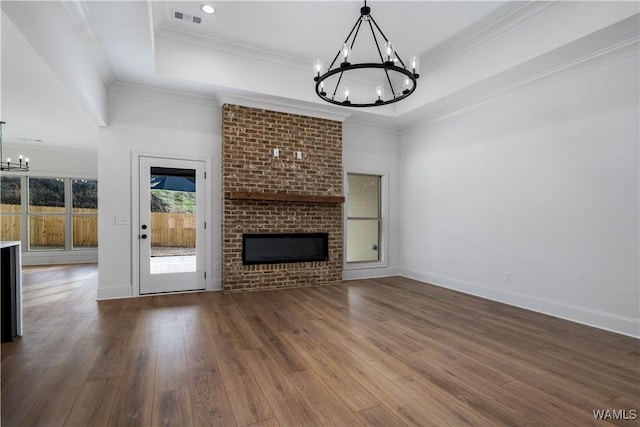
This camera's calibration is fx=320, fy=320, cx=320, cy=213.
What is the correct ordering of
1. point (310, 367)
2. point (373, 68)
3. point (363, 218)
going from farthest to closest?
point (363, 218)
point (373, 68)
point (310, 367)

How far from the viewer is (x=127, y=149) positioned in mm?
4746

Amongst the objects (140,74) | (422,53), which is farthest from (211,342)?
(422,53)

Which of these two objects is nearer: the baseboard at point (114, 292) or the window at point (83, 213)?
the baseboard at point (114, 292)

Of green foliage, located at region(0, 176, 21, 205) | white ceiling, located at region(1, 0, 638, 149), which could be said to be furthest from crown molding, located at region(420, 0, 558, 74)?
green foliage, located at region(0, 176, 21, 205)

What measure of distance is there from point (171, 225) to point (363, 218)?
3.55 meters

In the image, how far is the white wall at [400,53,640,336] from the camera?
3.43m

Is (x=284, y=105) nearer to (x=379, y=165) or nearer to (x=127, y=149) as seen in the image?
(x=379, y=165)

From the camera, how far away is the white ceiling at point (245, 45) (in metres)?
2.96

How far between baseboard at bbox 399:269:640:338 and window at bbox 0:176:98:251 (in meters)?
8.90

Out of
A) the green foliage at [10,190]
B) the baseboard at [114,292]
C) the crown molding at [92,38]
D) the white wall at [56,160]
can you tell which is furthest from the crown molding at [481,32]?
the green foliage at [10,190]

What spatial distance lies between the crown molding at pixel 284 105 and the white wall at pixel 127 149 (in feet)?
1.88

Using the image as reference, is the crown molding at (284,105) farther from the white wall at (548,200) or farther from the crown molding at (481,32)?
the white wall at (548,200)

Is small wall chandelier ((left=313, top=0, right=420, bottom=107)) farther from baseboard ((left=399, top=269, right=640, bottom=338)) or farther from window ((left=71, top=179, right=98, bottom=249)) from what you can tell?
window ((left=71, top=179, right=98, bottom=249))

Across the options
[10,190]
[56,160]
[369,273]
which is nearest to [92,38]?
[369,273]
